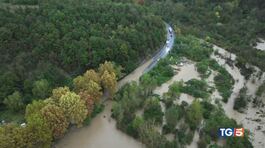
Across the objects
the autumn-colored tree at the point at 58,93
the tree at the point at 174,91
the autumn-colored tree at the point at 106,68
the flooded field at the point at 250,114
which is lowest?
the flooded field at the point at 250,114

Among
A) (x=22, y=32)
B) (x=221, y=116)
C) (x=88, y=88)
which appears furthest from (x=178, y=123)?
(x=22, y=32)

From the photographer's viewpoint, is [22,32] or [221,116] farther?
[22,32]

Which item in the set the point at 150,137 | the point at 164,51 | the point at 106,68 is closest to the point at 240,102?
the point at 150,137

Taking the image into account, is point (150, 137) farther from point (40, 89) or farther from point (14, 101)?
point (14, 101)

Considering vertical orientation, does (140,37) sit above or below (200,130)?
above

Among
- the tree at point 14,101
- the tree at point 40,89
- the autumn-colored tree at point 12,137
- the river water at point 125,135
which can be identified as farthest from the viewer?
the tree at point 40,89

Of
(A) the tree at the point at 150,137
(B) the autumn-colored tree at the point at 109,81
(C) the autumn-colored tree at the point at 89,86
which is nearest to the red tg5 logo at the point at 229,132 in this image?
(A) the tree at the point at 150,137

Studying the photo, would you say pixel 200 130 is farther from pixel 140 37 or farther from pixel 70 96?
pixel 140 37

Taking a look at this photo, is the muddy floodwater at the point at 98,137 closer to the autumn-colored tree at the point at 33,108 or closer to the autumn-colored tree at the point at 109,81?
the autumn-colored tree at the point at 109,81
